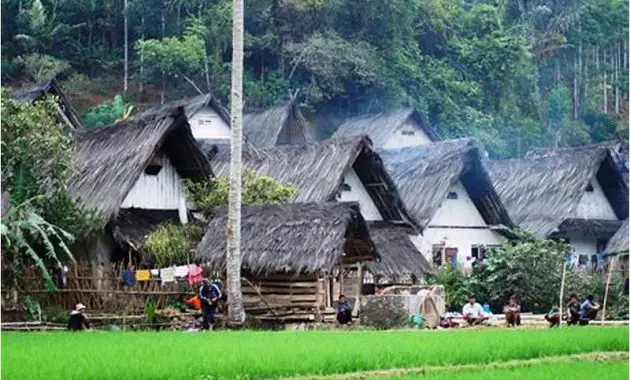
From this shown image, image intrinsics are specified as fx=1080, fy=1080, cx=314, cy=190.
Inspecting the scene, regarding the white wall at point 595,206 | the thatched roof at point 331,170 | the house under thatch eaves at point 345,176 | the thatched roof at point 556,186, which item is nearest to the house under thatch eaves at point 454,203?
the thatched roof at point 556,186

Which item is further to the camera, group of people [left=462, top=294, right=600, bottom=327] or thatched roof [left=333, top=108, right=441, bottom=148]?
thatched roof [left=333, top=108, right=441, bottom=148]

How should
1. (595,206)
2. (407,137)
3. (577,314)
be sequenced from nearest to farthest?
1. (577,314)
2. (595,206)
3. (407,137)

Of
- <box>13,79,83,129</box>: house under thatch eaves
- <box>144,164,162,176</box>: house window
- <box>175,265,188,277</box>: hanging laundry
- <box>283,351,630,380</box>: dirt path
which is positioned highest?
<box>13,79,83,129</box>: house under thatch eaves

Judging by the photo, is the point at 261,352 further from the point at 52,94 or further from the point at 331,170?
the point at 52,94

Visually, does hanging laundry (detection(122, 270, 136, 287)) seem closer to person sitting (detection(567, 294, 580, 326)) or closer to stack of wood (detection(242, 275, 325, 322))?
stack of wood (detection(242, 275, 325, 322))

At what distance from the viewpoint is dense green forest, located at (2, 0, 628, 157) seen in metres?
50.2

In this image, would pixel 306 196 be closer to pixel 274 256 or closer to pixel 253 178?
pixel 253 178

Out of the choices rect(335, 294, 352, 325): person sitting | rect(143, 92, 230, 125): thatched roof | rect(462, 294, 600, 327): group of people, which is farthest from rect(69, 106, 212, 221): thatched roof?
rect(143, 92, 230, 125): thatched roof

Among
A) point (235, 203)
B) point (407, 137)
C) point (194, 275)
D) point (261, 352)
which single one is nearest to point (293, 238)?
point (235, 203)

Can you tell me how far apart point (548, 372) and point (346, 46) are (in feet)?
131

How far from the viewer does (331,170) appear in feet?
97.2

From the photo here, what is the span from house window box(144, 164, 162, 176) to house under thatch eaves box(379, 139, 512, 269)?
9613 millimetres

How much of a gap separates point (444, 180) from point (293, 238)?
37.7 feet

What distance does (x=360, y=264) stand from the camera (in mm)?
27797
